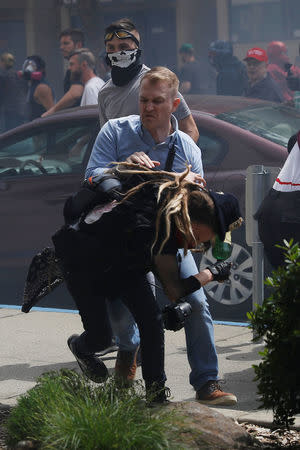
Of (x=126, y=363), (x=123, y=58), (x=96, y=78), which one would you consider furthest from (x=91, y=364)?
(x=96, y=78)

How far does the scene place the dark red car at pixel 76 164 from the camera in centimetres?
797

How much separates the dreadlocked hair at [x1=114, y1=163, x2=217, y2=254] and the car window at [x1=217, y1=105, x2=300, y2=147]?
346 cm

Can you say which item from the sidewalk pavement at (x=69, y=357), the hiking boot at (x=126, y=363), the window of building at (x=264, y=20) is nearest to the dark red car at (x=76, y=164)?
the sidewalk pavement at (x=69, y=357)

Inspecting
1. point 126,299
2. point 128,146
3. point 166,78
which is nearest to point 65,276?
point 126,299

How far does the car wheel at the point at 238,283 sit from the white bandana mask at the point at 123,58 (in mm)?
2058

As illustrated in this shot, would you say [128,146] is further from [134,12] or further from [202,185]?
[134,12]

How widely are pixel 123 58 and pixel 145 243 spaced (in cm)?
221

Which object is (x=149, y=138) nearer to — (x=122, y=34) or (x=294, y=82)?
(x=122, y=34)

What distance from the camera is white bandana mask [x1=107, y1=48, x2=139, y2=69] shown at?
21.1ft

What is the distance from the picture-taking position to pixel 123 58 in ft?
21.2

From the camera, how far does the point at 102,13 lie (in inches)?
770

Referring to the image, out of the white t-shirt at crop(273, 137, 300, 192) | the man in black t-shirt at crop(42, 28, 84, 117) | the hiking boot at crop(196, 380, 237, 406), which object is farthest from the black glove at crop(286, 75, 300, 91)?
the hiking boot at crop(196, 380, 237, 406)

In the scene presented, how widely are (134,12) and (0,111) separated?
5.66m

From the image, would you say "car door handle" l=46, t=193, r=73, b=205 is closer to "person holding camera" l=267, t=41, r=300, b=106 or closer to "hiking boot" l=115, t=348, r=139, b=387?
"hiking boot" l=115, t=348, r=139, b=387
